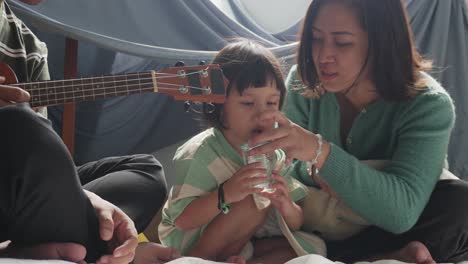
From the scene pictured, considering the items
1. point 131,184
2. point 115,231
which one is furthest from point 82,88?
point 115,231

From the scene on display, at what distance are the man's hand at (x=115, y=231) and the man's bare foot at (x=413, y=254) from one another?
1.52 feet

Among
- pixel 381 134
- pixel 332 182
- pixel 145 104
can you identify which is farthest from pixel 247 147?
pixel 145 104

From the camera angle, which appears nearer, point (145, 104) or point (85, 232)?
point (85, 232)

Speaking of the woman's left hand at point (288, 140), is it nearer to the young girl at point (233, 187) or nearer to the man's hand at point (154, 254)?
the young girl at point (233, 187)

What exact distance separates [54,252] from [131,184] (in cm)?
26

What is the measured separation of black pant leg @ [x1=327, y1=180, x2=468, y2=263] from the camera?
0.99 meters

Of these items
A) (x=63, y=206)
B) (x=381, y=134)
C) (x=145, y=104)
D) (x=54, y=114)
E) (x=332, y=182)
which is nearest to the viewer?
(x=63, y=206)

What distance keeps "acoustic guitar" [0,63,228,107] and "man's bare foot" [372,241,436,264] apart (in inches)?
17.8

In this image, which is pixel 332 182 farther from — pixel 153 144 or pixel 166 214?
pixel 153 144

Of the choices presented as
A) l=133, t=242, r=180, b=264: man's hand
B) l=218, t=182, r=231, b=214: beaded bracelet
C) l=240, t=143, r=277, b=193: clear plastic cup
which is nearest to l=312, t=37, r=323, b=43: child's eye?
l=240, t=143, r=277, b=193: clear plastic cup

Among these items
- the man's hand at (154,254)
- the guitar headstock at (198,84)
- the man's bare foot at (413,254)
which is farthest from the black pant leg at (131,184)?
the man's bare foot at (413,254)

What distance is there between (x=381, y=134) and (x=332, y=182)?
200 millimetres

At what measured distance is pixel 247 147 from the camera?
1.01 m

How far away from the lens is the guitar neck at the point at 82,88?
3.35 ft
